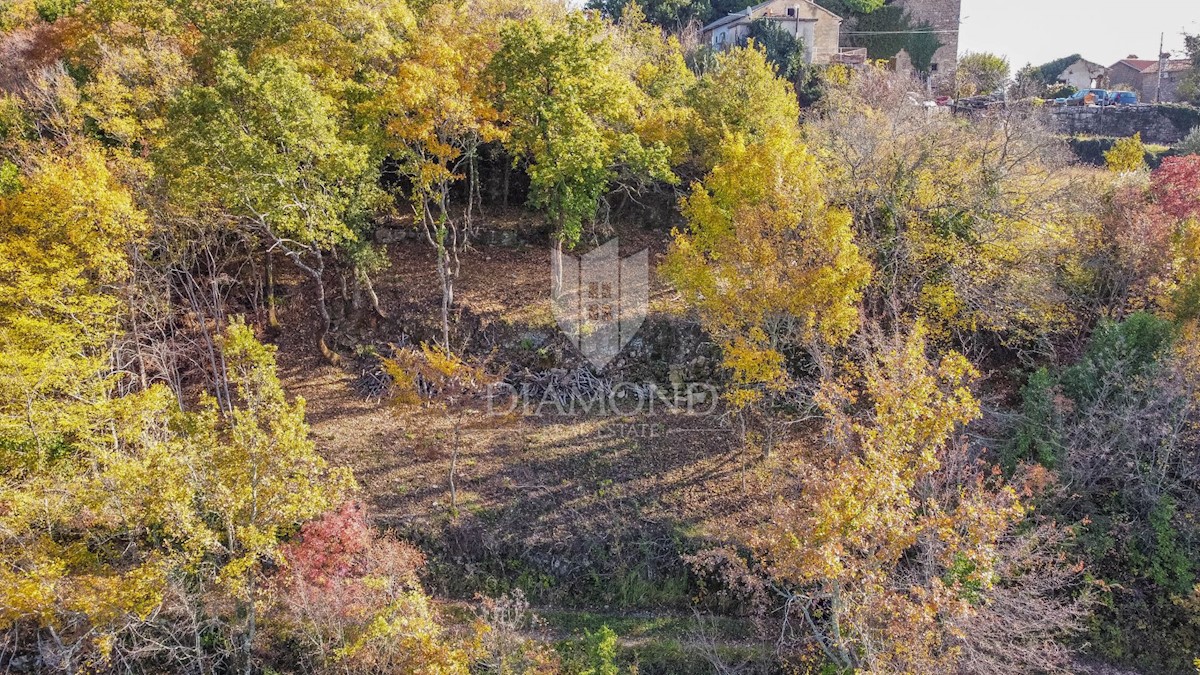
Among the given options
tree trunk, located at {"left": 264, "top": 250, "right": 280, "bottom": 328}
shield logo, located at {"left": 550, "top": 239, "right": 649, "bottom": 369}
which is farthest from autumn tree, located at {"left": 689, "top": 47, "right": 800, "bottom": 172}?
tree trunk, located at {"left": 264, "top": 250, "right": 280, "bottom": 328}

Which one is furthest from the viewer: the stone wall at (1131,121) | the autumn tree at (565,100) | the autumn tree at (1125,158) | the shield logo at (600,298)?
the stone wall at (1131,121)

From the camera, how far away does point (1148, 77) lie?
44219mm

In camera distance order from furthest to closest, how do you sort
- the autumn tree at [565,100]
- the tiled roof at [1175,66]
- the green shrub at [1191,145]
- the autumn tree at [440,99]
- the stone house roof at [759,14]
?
the tiled roof at [1175,66] < the stone house roof at [759,14] < the green shrub at [1191,145] < the autumn tree at [565,100] < the autumn tree at [440,99]

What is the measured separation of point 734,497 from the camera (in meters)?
→ 16.5

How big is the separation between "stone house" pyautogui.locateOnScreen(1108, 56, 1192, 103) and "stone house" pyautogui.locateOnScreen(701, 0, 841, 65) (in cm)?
1851

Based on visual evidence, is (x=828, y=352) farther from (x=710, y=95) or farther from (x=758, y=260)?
(x=710, y=95)

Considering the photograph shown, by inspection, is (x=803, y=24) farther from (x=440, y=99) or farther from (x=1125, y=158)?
(x=440, y=99)

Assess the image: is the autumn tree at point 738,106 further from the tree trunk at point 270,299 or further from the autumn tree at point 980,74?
the autumn tree at point 980,74

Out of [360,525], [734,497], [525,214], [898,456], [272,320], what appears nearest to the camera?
[898,456]

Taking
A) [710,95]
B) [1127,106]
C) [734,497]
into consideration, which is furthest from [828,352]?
[1127,106]

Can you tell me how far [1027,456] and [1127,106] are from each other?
29.6m

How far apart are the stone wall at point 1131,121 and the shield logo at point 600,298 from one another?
25.8m

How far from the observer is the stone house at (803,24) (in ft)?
120

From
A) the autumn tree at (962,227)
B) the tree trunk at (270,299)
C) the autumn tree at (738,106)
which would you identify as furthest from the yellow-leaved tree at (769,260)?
the tree trunk at (270,299)
